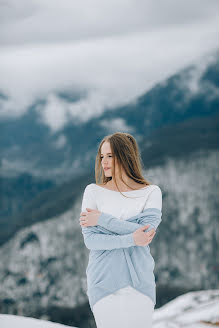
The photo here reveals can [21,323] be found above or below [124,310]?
below

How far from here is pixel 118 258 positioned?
150cm

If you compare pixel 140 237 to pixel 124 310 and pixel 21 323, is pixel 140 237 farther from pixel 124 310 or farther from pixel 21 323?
pixel 21 323

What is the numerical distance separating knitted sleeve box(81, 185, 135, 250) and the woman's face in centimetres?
11

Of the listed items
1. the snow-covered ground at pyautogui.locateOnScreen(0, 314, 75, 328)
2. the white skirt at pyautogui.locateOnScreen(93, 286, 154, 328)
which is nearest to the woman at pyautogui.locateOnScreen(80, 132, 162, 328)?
the white skirt at pyautogui.locateOnScreen(93, 286, 154, 328)

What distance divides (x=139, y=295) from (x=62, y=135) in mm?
58973

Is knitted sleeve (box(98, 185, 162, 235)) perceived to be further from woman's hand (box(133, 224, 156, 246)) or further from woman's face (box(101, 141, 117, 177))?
woman's face (box(101, 141, 117, 177))

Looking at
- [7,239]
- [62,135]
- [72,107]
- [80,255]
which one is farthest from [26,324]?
[72,107]

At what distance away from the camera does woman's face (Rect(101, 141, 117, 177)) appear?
5.28ft

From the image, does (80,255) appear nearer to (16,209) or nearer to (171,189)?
(171,189)

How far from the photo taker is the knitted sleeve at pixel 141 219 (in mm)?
1519

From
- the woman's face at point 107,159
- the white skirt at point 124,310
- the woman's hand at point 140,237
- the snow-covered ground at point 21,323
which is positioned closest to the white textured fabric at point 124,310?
the white skirt at point 124,310

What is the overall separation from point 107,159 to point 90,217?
26cm

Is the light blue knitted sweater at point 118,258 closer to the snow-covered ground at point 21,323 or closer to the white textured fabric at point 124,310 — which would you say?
the white textured fabric at point 124,310

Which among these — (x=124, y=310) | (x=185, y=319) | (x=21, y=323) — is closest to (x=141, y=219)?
(x=124, y=310)
